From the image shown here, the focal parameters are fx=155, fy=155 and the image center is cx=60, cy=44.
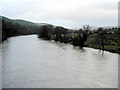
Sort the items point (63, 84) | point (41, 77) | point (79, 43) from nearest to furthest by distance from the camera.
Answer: point (63, 84) → point (41, 77) → point (79, 43)

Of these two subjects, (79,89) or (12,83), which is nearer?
(79,89)

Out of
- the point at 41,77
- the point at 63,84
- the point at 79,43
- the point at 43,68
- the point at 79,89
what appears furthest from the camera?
the point at 79,43

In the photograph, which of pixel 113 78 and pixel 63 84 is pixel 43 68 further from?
pixel 113 78

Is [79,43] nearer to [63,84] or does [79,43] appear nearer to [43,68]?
[43,68]

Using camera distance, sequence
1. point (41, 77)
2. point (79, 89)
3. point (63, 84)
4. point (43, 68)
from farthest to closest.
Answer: point (43, 68)
point (41, 77)
point (63, 84)
point (79, 89)

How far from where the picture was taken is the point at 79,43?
3369cm

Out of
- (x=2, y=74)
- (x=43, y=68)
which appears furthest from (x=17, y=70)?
(x=43, y=68)

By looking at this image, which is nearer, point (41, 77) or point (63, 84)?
point (63, 84)

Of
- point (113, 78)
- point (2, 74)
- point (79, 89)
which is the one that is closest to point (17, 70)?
point (2, 74)

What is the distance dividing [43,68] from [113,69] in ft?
20.6

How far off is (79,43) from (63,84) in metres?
24.3

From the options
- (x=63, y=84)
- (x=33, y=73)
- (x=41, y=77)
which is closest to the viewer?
(x=63, y=84)

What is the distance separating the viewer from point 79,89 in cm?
914

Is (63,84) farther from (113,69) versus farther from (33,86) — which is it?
(113,69)
